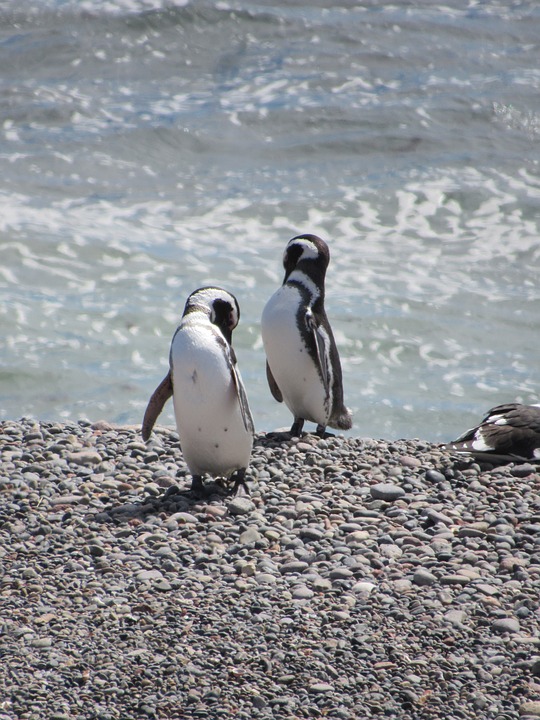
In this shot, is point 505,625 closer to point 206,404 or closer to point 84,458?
point 206,404

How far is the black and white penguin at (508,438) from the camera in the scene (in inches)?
193

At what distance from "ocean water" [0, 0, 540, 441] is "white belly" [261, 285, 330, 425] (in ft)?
6.46

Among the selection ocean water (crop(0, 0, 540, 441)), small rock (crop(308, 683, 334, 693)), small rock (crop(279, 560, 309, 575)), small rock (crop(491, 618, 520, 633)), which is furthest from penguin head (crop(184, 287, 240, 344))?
ocean water (crop(0, 0, 540, 441))

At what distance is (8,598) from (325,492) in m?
1.63

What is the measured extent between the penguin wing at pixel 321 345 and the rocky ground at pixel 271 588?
2.74 ft

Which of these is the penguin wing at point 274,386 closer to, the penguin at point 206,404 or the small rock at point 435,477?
the penguin at point 206,404

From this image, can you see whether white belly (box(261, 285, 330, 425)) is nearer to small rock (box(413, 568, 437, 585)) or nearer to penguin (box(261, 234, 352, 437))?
penguin (box(261, 234, 352, 437))

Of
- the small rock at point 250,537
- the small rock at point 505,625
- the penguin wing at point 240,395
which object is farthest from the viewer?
the penguin wing at point 240,395

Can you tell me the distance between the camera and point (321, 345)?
576 centimetres

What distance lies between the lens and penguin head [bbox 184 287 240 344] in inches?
191

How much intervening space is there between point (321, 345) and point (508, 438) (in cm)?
134

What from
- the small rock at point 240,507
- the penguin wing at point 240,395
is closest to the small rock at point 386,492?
the small rock at point 240,507

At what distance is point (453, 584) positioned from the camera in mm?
3529

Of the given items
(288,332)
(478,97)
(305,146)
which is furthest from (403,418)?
(478,97)
